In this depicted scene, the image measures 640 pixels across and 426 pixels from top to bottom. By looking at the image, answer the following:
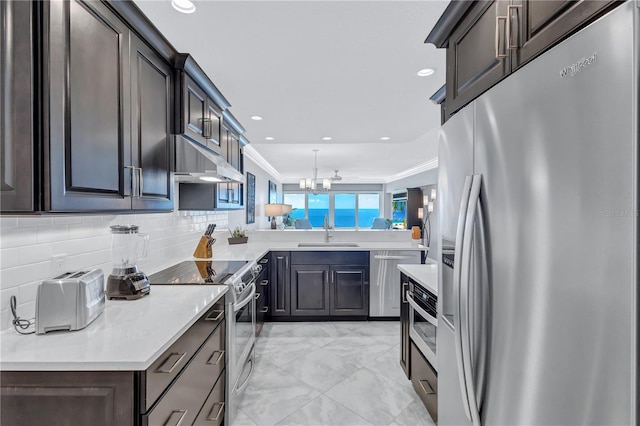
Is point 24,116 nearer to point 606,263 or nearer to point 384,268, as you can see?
point 606,263

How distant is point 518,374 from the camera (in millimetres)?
815

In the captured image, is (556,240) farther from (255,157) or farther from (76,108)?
(255,157)

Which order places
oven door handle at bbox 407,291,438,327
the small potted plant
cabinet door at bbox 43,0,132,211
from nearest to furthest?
cabinet door at bbox 43,0,132,211, oven door handle at bbox 407,291,438,327, the small potted plant

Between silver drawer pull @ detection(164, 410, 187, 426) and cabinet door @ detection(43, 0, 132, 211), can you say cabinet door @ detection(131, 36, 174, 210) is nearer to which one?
cabinet door @ detection(43, 0, 132, 211)

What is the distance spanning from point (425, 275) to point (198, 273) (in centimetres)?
158

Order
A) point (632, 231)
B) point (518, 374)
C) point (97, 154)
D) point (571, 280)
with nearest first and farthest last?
point (632, 231) → point (571, 280) → point (518, 374) → point (97, 154)

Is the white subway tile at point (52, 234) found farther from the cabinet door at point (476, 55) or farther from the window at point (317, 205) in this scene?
the window at point (317, 205)

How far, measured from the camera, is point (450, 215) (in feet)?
4.10

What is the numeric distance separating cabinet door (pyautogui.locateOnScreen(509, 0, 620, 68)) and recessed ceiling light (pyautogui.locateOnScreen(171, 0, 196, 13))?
1371 millimetres

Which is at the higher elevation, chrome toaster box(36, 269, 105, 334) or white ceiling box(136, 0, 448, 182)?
white ceiling box(136, 0, 448, 182)

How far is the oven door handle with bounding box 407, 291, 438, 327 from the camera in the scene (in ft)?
5.56

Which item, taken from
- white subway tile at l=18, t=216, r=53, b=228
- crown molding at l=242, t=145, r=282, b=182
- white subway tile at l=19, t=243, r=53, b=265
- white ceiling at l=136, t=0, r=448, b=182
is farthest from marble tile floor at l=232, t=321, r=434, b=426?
crown molding at l=242, t=145, r=282, b=182

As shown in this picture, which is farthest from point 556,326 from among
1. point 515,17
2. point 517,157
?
point 515,17

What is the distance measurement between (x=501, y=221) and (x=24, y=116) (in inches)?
60.1
